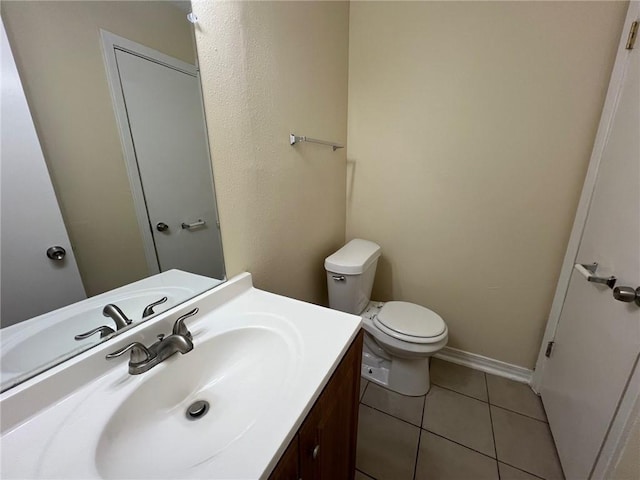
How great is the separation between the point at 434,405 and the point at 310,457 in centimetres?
121

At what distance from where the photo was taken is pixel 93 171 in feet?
2.15

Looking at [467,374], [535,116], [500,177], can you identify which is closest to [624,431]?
A: [467,374]

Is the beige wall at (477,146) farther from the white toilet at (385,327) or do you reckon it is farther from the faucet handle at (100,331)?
the faucet handle at (100,331)

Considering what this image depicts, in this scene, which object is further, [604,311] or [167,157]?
[604,311]

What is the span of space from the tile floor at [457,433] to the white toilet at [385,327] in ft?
0.34

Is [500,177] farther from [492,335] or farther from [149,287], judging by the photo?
[149,287]

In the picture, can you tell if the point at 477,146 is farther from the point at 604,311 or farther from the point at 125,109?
the point at 125,109

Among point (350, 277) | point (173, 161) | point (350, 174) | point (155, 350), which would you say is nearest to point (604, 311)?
point (350, 277)

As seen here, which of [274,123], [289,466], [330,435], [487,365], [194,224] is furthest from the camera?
[487,365]

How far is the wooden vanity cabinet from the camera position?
1.81 ft

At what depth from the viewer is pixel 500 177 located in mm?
1444

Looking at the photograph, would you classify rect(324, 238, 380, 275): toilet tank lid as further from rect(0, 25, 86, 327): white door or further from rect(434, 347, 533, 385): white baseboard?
rect(0, 25, 86, 327): white door

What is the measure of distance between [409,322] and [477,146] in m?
1.05

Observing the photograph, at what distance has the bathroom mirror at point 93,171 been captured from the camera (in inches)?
21.3
